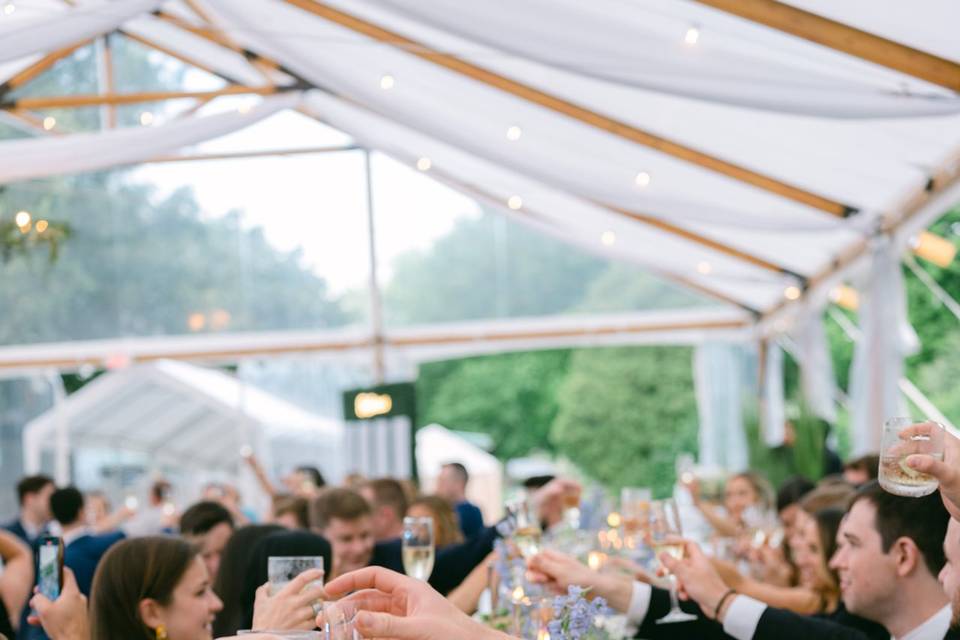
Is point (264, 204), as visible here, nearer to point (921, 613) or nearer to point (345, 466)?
point (345, 466)

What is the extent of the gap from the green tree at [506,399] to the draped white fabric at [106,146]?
1901 cm

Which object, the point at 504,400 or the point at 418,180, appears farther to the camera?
the point at 504,400

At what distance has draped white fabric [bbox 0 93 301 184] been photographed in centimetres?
607

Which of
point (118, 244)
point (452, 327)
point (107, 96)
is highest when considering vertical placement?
point (107, 96)

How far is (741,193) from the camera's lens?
8797 mm

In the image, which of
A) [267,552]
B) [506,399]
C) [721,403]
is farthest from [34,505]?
[506,399]

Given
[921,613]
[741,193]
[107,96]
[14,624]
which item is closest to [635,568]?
[921,613]

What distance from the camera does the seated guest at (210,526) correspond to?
453 cm

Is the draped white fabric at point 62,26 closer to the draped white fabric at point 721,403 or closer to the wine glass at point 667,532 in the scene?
the wine glass at point 667,532

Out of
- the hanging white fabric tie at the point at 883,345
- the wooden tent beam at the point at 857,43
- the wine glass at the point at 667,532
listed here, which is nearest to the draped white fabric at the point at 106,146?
the wooden tent beam at the point at 857,43

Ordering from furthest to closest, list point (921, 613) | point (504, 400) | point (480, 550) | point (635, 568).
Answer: point (504, 400)
point (480, 550)
point (635, 568)
point (921, 613)

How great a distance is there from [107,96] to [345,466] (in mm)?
4354

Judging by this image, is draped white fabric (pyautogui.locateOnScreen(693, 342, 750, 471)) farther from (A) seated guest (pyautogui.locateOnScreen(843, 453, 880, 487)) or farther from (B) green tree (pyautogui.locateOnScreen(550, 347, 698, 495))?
(B) green tree (pyautogui.locateOnScreen(550, 347, 698, 495))

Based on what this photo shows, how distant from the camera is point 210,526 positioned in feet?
15.3
